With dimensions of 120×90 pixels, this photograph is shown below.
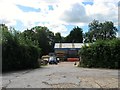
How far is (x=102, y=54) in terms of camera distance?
4022cm

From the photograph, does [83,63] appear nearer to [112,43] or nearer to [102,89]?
[112,43]

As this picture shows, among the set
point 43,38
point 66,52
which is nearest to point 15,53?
point 66,52

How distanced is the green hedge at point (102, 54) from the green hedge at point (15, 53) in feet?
23.8

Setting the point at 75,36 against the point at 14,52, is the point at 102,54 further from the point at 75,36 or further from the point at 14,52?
the point at 75,36

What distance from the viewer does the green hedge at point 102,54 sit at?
39.4 m

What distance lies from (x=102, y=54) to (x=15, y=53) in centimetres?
1274

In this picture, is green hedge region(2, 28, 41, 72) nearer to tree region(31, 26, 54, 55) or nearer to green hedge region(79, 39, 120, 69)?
green hedge region(79, 39, 120, 69)

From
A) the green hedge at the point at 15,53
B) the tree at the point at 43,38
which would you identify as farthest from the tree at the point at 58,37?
the green hedge at the point at 15,53

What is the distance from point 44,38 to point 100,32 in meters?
21.5

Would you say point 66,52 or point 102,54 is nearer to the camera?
point 102,54

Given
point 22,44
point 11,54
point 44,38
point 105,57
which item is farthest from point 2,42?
point 44,38

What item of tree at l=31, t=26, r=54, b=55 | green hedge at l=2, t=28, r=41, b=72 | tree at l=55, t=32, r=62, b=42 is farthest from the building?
green hedge at l=2, t=28, r=41, b=72

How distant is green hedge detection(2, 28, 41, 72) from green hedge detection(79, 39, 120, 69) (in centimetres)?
725

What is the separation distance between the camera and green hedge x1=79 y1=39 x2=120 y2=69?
3941 centimetres
